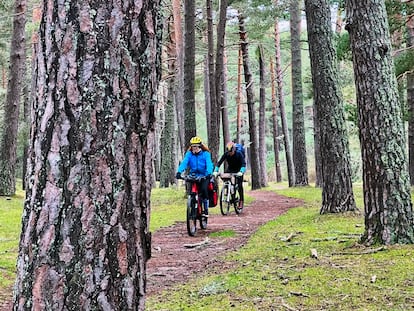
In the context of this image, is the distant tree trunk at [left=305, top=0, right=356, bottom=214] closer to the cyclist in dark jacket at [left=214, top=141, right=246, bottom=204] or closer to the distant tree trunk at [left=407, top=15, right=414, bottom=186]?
the cyclist in dark jacket at [left=214, top=141, right=246, bottom=204]

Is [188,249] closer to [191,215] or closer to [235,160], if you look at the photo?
[191,215]

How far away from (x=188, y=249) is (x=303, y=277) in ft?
11.0

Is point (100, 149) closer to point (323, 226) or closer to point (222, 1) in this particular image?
point (323, 226)

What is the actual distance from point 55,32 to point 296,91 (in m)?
19.0

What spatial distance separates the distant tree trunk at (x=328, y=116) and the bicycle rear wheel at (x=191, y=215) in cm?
237

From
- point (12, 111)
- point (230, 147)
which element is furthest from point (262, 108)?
point (230, 147)

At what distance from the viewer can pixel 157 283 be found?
5.82m

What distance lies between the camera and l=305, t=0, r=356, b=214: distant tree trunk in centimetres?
941

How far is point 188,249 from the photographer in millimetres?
8047

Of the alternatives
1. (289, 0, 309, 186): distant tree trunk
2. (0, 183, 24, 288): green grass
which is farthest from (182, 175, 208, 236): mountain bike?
(289, 0, 309, 186): distant tree trunk

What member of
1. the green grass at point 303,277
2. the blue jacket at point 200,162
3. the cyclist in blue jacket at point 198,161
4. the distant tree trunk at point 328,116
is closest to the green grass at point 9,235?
the green grass at point 303,277

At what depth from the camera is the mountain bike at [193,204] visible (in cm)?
934

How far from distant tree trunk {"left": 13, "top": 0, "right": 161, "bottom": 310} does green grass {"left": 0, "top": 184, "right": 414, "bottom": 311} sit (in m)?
2.20

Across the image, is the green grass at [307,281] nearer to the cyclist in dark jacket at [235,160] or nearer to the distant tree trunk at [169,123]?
the cyclist in dark jacket at [235,160]
